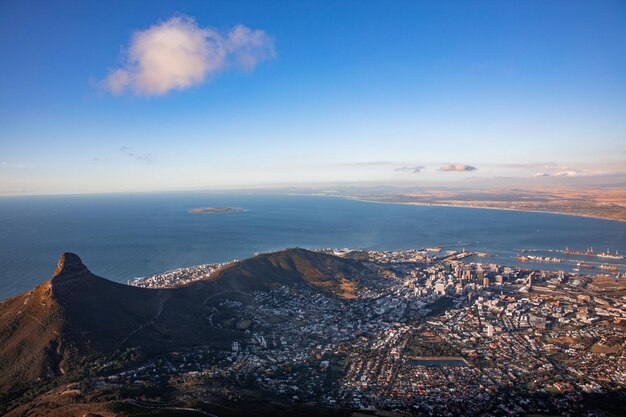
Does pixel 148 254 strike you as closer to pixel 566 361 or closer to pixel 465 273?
pixel 465 273

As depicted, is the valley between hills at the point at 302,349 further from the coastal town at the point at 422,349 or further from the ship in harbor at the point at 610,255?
the ship in harbor at the point at 610,255

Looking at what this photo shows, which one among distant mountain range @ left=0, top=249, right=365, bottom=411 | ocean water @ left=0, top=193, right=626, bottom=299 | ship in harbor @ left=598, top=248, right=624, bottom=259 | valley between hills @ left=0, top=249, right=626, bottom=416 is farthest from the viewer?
ocean water @ left=0, top=193, right=626, bottom=299

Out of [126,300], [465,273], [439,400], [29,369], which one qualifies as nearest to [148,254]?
[126,300]

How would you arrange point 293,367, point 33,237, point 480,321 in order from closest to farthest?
point 293,367 → point 480,321 → point 33,237

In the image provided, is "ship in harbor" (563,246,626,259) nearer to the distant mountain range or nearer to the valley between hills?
the valley between hills

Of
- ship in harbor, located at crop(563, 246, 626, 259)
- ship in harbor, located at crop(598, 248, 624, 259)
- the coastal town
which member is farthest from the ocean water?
the coastal town

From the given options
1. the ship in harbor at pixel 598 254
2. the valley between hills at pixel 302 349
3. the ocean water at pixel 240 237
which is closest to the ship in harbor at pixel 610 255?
the ship in harbor at pixel 598 254
